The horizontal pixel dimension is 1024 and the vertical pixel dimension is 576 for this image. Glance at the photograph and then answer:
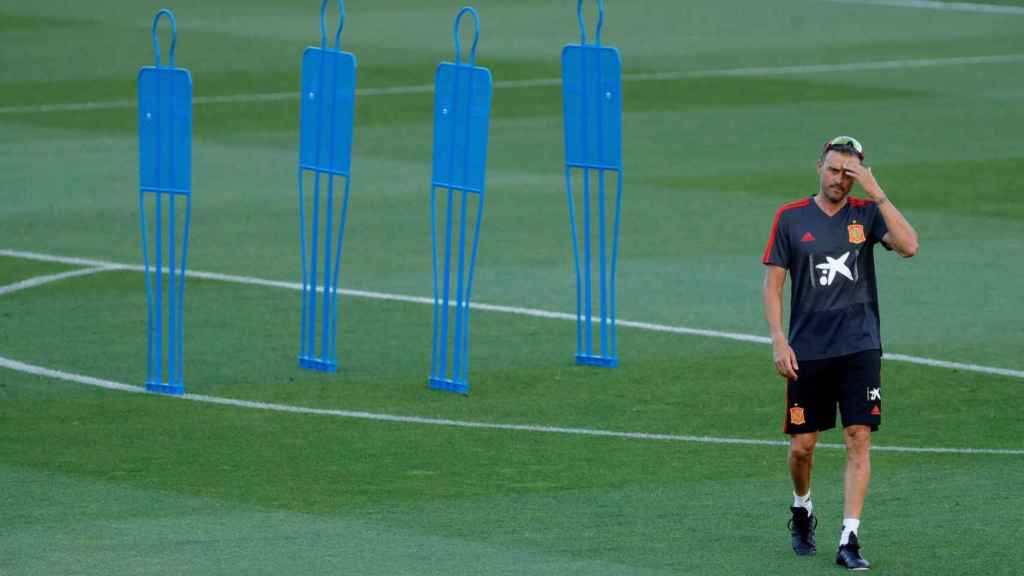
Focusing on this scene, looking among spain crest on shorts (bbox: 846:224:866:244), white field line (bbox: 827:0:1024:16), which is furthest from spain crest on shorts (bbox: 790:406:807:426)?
white field line (bbox: 827:0:1024:16)

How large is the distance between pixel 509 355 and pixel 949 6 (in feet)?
102

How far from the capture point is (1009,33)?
4041 centimetres

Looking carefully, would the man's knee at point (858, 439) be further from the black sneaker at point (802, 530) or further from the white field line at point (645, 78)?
the white field line at point (645, 78)

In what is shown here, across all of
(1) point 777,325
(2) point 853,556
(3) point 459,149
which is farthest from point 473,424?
(2) point 853,556

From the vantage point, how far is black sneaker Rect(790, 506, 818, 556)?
10.9 metres

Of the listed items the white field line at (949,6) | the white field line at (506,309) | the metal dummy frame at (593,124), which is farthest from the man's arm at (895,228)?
the white field line at (949,6)

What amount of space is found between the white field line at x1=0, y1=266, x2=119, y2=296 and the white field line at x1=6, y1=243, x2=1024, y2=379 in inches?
4.8

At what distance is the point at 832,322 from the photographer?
1078 cm

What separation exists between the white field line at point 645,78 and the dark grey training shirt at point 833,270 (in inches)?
880

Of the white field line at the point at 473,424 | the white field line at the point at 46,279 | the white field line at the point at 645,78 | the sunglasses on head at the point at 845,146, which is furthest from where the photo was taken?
the white field line at the point at 645,78

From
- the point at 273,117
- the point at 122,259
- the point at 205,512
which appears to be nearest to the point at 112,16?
the point at 273,117

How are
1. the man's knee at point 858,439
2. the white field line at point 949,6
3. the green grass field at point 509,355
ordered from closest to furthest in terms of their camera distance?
the man's knee at point 858,439 < the green grass field at point 509,355 < the white field line at point 949,6

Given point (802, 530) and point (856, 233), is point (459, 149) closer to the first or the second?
point (856, 233)

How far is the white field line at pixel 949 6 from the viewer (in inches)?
1742
